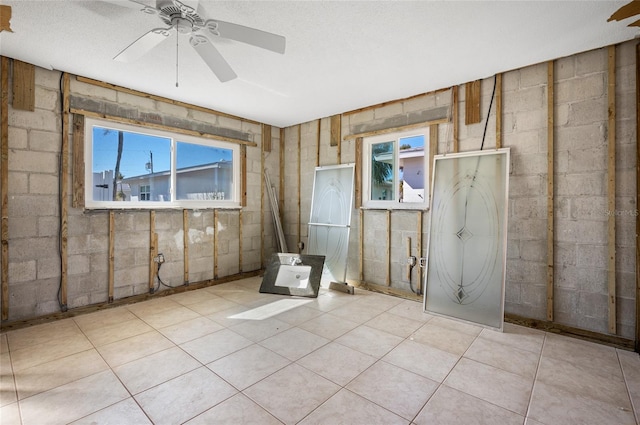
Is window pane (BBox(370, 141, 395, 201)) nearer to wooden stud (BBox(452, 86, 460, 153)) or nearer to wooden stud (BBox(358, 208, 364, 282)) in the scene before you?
wooden stud (BBox(358, 208, 364, 282))

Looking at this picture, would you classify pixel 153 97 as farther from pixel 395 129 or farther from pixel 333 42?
pixel 395 129

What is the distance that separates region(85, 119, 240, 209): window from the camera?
363 cm

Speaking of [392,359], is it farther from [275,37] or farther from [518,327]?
[275,37]

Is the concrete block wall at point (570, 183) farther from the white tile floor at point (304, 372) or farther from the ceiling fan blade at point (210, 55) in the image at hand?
the ceiling fan blade at point (210, 55)

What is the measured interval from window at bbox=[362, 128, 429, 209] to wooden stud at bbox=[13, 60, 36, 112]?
396 cm

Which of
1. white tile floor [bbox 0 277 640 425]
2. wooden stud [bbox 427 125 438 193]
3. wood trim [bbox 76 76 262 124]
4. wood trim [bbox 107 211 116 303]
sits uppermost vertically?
wood trim [bbox 76 76 262 124]

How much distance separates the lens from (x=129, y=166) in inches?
153

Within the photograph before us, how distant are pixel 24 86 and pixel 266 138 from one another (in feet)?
10.3

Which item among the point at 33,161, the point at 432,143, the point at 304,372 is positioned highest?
the point at 432,143

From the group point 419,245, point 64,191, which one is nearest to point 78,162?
point 64,191

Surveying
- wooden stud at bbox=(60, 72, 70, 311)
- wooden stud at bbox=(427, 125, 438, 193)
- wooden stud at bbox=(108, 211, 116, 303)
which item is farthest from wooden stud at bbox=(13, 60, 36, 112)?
wooden stud at bbox=(427, 125, 438, 193)

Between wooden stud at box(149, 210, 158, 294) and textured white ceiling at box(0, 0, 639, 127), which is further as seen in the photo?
wooden stud at box(149, 210, 158, 294)

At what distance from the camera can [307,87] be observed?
12.2 feet

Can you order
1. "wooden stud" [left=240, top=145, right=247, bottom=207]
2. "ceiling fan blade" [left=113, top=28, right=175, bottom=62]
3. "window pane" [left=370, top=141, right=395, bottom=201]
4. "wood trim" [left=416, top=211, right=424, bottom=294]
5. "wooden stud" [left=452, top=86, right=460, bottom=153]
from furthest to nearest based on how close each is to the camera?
"wooden stud" [left=240, top=145, right=247, bottom=207]
"window pane" [left=370, top=141, right=395, bottom=201]
"wood trim" [left=416, top=211, right=424, bottom=294]
"wooden stud" [left=452, top=86, right=460, bottom=153]
"ceiling fan blade" [left=113, top=28, right=175, bottom=62]
